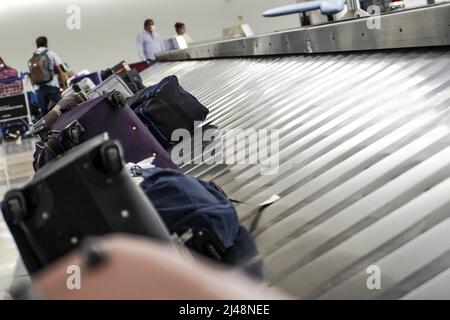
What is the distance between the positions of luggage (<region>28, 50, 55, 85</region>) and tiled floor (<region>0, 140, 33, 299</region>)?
1259 millimetres

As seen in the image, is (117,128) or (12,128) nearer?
(117,128)

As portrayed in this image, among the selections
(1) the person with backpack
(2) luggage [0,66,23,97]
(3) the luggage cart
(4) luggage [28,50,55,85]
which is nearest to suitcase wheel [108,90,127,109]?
(1) the person with backpack

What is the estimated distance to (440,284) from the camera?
1406 millimetres

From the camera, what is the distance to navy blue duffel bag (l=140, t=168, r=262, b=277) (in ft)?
5.83

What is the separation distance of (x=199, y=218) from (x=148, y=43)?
12.8m

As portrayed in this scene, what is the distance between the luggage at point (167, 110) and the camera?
12.2ft

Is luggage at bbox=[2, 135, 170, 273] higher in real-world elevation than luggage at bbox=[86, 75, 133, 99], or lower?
higher

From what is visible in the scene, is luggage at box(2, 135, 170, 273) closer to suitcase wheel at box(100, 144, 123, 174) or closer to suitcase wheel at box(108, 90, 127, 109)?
suitcase wheel at box(100, 144, 123, 174)

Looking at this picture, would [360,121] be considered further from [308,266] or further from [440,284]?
[440,284]

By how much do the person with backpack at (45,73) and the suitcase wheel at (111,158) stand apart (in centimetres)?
1059

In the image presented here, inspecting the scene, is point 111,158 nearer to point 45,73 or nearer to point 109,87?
point 109,87

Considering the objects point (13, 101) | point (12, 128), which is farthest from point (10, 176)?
point (12, 128)

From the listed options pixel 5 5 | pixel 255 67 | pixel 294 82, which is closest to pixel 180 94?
pixel 294 82

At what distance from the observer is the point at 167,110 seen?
3.74 metres
